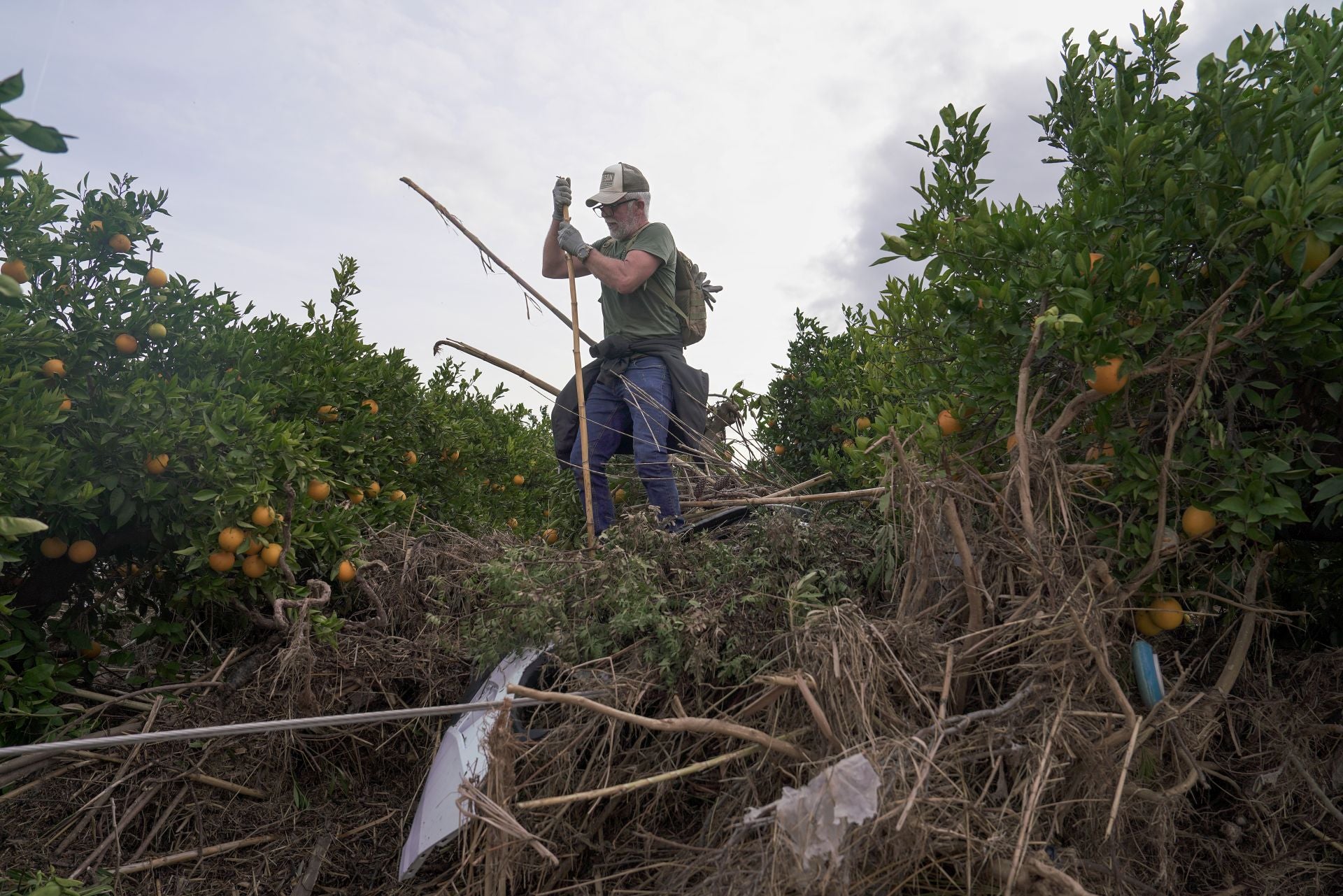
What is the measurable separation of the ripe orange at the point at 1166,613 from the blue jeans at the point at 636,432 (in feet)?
6.93

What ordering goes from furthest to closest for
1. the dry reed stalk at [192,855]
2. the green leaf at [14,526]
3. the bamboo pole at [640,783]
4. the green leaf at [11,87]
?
the dry reed stalk at [192,855] → the bamboo pole at [640,783] → the green leaf at [14,526] → the green leaf at [11,87]

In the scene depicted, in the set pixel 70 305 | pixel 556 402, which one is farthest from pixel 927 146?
pixel 70 305

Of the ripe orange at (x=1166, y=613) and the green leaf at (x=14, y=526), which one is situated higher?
the green leaf at (x=14, y=526)

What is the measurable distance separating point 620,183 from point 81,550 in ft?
10.6

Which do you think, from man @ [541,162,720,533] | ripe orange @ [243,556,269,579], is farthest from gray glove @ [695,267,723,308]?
ripe orange @ [243,556,269,579]

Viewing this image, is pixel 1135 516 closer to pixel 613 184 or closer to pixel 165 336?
pixel 613 184

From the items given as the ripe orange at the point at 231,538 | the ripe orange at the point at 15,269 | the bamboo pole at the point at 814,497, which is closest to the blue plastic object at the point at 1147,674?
the bamboo pole at the point at 814,497

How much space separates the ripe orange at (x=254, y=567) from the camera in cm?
384

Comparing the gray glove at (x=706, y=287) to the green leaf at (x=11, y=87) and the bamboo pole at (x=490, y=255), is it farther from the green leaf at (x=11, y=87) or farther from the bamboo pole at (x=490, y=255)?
the green leaf at (x=11, y=87)

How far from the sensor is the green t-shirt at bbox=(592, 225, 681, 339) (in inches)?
196

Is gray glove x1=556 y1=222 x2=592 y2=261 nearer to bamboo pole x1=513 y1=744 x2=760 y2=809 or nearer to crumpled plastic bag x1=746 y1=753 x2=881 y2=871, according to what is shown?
bamboo pole x1=513 y1=744 x2=760 y2=809

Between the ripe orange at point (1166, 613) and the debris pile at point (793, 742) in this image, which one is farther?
the ripe orange at point (1166, 613)

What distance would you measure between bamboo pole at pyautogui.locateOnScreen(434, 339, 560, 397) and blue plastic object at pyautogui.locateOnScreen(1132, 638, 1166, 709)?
3560 mm

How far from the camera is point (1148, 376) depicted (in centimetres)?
284
